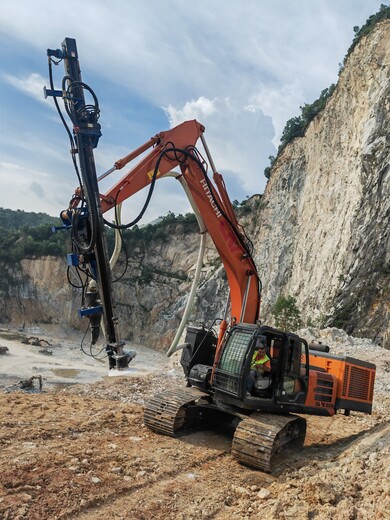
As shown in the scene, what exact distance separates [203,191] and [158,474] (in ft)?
14.1

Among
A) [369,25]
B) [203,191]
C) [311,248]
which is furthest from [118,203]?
[369,25]

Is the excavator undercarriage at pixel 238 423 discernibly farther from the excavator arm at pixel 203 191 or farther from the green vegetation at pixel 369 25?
the green vegetation at pixel 369 25

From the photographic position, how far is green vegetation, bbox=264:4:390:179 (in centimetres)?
2869

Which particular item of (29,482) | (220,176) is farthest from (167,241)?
(29,482)

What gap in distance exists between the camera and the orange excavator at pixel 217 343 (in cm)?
564

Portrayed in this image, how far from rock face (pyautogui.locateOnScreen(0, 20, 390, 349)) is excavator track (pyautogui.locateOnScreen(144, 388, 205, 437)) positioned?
55.3 feet

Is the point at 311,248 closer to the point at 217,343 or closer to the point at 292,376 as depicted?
the point at 217,343

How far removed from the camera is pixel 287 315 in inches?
1002

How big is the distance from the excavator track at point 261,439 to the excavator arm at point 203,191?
1958 millimetres

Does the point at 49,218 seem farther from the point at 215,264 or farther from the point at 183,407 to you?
the point at 183,407

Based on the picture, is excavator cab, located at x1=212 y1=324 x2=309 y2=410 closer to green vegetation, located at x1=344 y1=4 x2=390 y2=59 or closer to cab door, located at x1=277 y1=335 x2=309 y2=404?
cab door, located at x1=277 y1=335 x2=309 y2=404

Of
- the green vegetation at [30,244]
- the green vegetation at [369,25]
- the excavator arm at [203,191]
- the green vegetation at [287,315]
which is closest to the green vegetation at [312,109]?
the green vegetation at [369,25]

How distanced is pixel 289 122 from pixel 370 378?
109 feet

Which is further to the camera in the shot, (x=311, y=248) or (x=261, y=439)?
(x=311, y=248)
